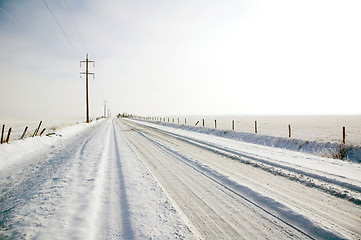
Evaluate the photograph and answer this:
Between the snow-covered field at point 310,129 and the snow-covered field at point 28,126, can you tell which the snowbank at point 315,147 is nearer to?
the snow-covered field at point 310,129

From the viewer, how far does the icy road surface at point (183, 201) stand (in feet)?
9.24

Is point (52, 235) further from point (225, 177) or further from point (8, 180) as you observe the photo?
point (8, 180)

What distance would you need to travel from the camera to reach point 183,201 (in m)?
3.81

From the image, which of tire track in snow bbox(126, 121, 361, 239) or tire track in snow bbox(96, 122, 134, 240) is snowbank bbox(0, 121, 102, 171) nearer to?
tire track in snow bbox(96, 122, 134, 240)

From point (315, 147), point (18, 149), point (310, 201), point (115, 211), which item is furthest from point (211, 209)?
point (18, 149)

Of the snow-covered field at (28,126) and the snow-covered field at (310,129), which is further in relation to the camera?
the snow-covered field at (28,126)

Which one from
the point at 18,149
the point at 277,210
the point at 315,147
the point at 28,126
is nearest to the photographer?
the point at 277,210

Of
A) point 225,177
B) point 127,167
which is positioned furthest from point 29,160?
point 225,177

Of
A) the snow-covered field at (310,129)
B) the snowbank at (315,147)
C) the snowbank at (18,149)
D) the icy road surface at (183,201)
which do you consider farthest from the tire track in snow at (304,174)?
the snowbank at (18,149)

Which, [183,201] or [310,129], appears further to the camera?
[310,129]

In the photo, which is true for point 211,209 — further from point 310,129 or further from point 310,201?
point 310,129

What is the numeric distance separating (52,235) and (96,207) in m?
0.91

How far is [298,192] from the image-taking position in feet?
13.8

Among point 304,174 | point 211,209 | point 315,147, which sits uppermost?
point 315,147
